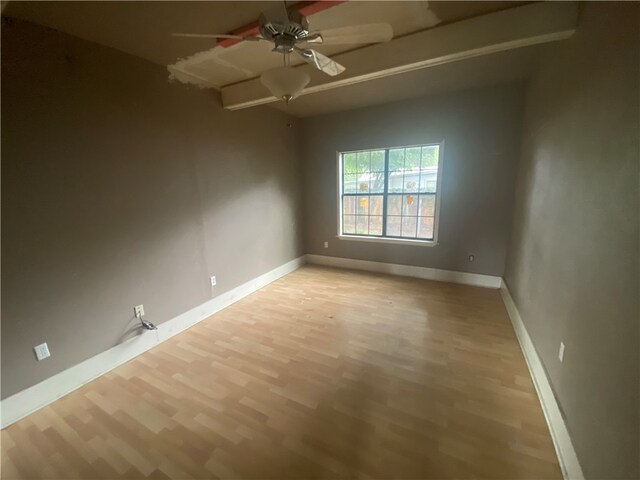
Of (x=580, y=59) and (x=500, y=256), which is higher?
(x=580, y=59)

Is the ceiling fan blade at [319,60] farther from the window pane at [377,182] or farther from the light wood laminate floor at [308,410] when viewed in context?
the window pane at [377,182]

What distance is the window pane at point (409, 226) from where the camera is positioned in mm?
3943

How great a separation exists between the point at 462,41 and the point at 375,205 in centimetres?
251

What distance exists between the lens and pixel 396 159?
389cm

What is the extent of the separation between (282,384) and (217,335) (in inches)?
40.5

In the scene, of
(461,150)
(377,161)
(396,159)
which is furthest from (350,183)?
(461,150)

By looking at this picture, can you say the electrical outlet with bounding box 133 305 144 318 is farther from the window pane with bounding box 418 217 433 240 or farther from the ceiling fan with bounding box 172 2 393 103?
the window pane with bounding box 418 217 433 240

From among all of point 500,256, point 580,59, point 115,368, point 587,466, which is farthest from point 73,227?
point 500,256

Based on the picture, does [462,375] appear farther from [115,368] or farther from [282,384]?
[115,368]

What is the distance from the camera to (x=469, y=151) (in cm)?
333

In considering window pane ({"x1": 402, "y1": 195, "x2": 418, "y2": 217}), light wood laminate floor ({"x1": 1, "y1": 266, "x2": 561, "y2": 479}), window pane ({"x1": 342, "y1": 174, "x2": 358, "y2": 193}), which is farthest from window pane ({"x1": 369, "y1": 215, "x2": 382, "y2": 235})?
light wood laminate floor ({"x1": 1, "y1": 266, "x2": 561, "y2": 479})

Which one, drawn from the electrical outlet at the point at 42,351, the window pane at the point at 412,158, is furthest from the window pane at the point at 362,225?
the electrical outlet at the point at 42,351

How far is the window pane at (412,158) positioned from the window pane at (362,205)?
82 cm

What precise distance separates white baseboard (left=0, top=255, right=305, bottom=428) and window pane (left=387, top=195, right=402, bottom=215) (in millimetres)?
2681
